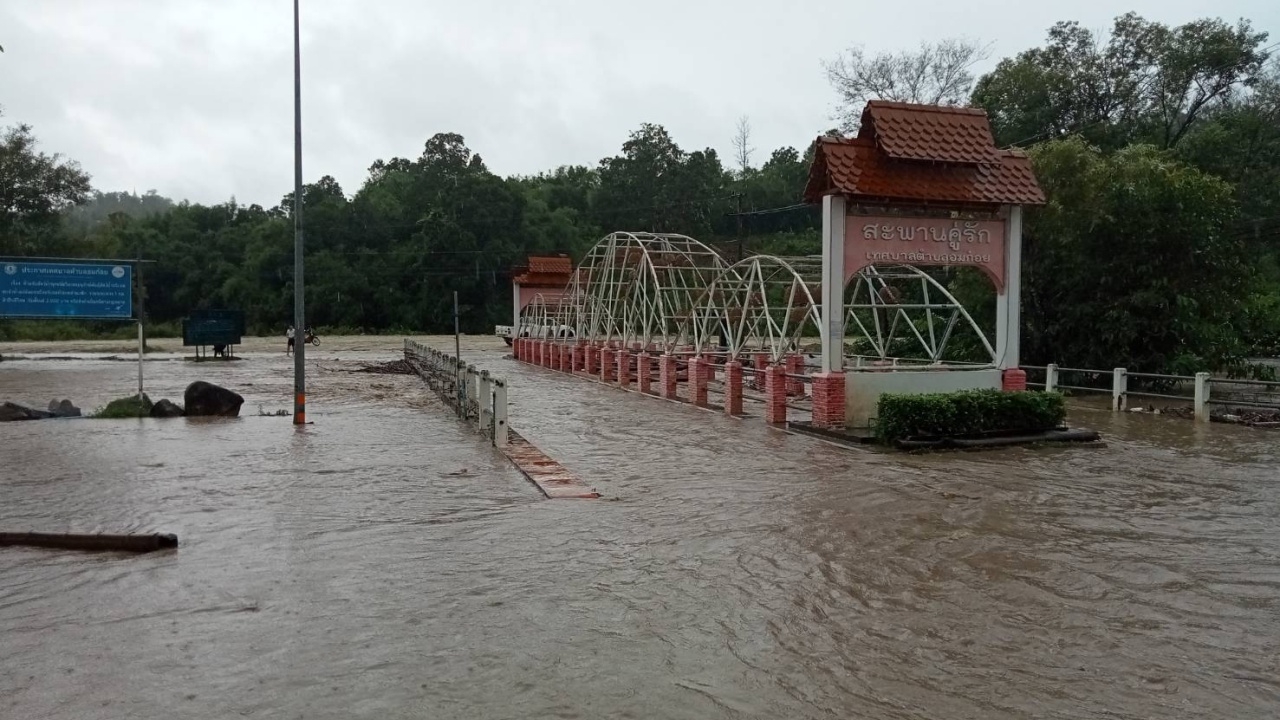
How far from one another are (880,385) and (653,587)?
10250 millimetres

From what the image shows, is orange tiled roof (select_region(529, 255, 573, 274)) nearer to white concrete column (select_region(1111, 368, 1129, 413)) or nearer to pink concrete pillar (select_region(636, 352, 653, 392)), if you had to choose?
pink concrete pillar (select_region(636, 352, 653, 392))

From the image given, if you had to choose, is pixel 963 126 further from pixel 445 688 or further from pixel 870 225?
pixel 445 688

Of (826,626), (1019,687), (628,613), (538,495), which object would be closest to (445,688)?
(628,613)

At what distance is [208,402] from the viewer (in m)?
19.6

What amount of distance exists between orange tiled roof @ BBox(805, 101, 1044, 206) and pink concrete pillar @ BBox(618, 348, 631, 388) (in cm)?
1222

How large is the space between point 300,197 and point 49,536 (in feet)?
36.9

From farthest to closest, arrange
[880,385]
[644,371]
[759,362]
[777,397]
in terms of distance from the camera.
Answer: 1. [644,371]
2. [759,362]
3. [777,397]
4. [880,385]

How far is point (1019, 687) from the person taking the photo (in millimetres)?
5363

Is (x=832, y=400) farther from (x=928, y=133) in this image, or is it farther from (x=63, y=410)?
(x=63, y=410)

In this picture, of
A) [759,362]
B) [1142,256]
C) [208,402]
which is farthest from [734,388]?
A: [1142,256]

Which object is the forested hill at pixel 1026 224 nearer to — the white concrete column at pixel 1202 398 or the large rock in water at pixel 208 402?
the white concrete column at pixel 1202 398

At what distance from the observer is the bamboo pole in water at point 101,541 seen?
329 inches

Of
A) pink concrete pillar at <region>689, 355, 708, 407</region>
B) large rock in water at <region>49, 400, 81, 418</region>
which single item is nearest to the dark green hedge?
pink concrete pillar at <region>689, 355, 708, 407</region>

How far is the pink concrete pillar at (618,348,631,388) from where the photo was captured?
94.4ft
